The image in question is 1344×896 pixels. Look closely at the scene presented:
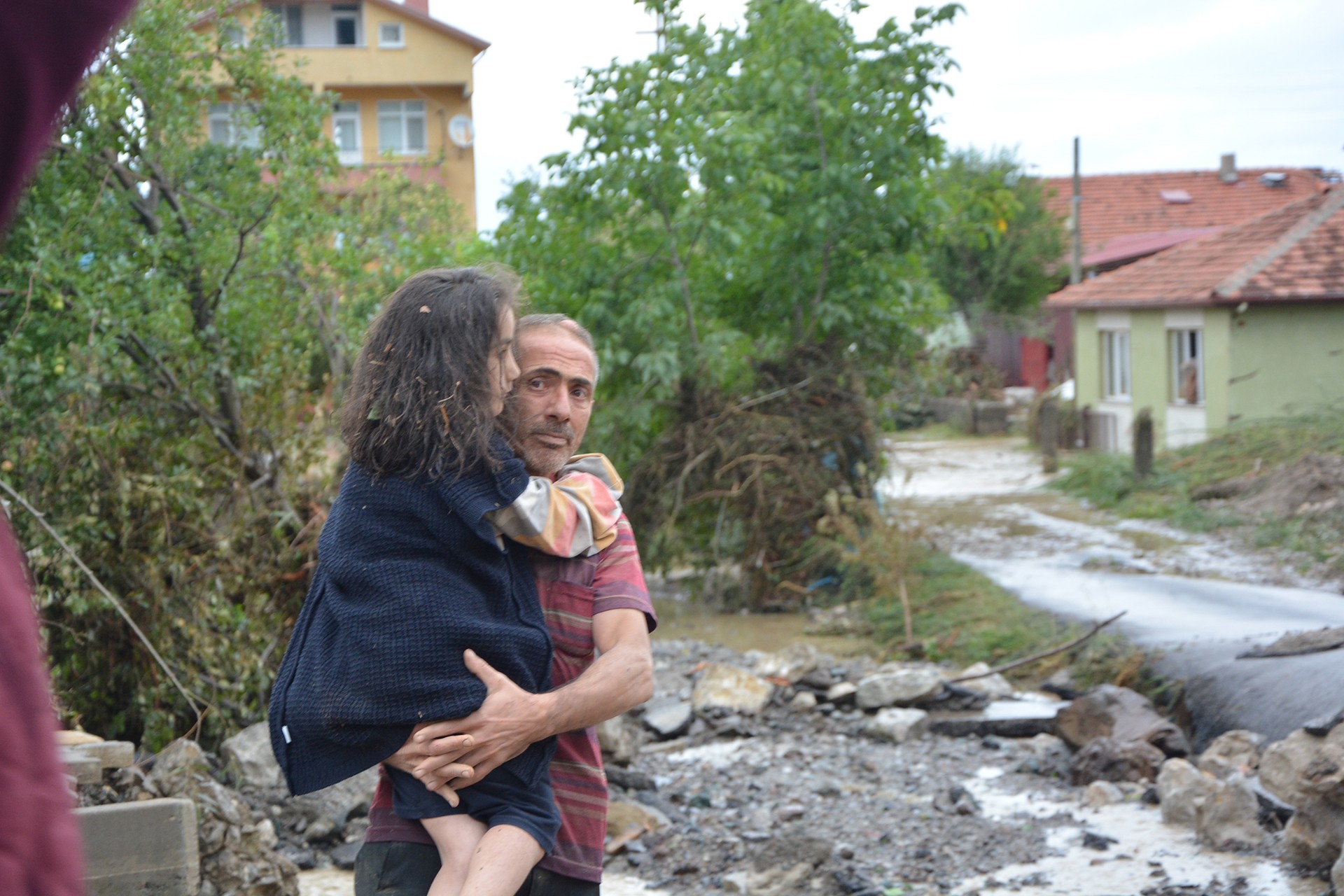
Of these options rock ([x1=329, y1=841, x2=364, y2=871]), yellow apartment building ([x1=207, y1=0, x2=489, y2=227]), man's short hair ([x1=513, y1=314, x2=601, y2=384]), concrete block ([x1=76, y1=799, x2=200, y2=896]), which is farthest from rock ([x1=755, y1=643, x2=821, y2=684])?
yellow apartment building ([x1=207, y1=0, x2=489, y2=227])

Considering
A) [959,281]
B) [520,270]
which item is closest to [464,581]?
[520,270]

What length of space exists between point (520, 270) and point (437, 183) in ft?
14.0

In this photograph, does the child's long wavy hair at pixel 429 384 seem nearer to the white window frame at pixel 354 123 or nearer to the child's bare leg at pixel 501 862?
the child's bare leg at pixel 501 862

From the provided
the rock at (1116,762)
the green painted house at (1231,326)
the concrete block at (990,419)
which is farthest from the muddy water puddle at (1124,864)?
the concrete block at (990,419)

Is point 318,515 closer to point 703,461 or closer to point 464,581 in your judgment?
point 464,581

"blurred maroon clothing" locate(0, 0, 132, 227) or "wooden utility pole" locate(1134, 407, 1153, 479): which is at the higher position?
"blurred maroon clothing" locate(0, 0, 132, 227)


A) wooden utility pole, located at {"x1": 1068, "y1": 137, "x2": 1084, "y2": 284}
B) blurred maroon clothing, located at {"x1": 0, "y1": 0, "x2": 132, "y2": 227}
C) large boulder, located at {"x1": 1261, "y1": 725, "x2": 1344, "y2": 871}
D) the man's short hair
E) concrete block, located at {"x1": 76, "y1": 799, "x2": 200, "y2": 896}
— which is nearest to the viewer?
blurred maroon clothing, located at {"x1": 0, "y1": 0, "x2": 132, "y2": 227}

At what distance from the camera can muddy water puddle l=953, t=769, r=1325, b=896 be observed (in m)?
4.84

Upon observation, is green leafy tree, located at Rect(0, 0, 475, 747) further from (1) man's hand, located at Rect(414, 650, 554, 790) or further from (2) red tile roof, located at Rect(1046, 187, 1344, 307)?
(2) red tile roof, located at Rect(1046, 187, 1344, 307)

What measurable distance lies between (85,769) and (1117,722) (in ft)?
16.0

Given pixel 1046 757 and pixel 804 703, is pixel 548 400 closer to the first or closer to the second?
pixel 1046 757

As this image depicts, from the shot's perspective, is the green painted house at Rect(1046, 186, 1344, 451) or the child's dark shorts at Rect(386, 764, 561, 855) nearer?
the child's dark shorts at Rect(386, 764, 561, 855)

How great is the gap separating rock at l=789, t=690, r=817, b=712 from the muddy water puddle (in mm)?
1867

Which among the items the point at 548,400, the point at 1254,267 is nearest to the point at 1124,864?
the point at 548,400
